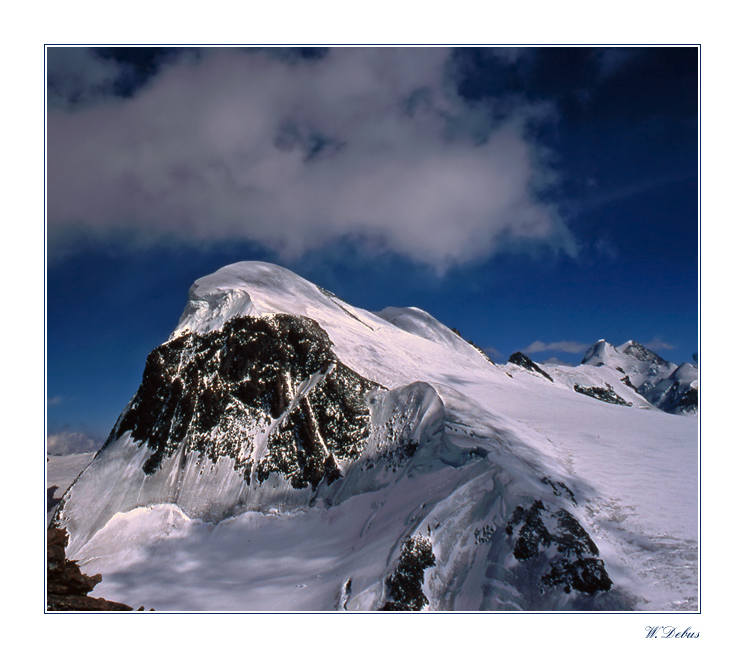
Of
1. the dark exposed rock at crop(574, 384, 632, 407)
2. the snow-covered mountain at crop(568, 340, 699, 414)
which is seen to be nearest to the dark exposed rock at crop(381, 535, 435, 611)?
the dark exposed rock at crop(574, 384, 632, 407)

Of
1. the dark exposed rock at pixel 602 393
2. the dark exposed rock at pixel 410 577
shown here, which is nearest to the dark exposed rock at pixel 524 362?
the dark exposed rock at pixel 602 393

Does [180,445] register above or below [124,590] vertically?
above

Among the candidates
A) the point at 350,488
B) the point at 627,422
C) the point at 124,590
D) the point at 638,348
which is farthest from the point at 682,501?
the point at 638,348

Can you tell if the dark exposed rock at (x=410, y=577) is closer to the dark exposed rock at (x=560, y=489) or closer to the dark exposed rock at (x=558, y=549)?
the dark exposed rock at (x=558, y=549)

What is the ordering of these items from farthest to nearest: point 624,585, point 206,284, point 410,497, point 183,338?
point 206,284
point 183,338
point 410,497
point 624,585

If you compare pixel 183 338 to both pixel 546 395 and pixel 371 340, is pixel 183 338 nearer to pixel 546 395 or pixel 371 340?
pixel 371 340
